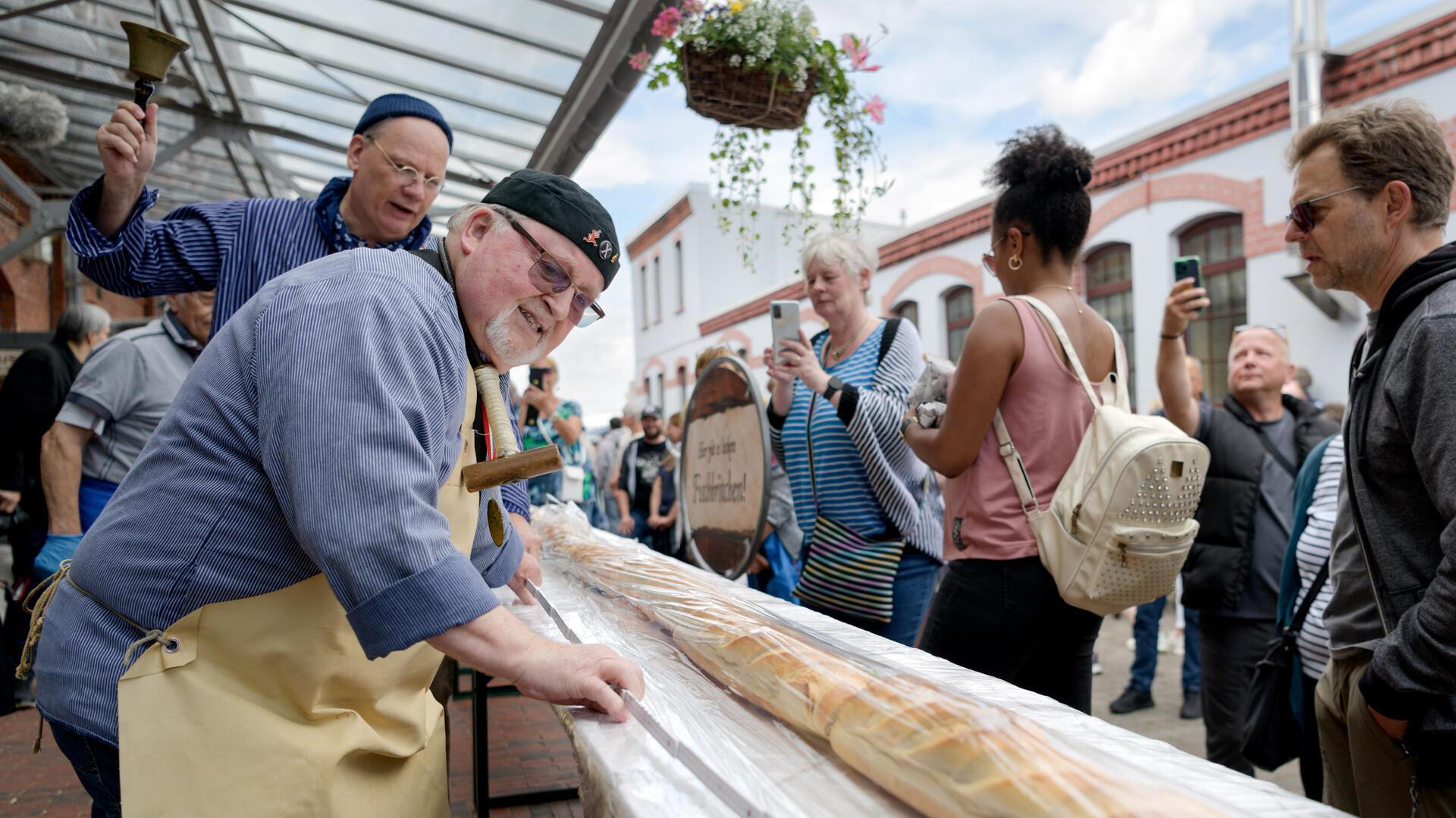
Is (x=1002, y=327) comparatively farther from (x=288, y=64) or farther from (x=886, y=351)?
(x=288, y=64)

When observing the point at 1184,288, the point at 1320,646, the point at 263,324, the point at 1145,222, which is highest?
the point at 1145,222

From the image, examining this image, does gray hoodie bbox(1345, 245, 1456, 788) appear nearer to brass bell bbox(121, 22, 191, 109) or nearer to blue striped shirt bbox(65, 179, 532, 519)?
blue striped shirt bbox(65, 179, 532, 519)

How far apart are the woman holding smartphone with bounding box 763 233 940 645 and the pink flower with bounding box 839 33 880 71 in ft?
2.89

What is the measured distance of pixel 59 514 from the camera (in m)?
3.31

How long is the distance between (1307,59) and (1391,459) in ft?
23.9

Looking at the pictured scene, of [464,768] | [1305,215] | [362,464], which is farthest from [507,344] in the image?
[464,768]

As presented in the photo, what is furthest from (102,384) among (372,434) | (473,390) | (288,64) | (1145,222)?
(1145,222)

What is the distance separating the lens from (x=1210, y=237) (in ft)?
30.3

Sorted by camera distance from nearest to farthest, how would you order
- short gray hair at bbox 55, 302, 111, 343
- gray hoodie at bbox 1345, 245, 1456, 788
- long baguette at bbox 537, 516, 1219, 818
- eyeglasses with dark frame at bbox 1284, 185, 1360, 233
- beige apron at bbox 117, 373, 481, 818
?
long baguette at bbox 537, 516, 1219, 818, beige apron at bbox 117, 373, 481, 818, gray hoodie at bbox 1345, 245, 1456, 788, eyeglasses with dark frame at bbox 1284, 185, 1360, 233, short gray hair at bbox 55, 302, 111, 343

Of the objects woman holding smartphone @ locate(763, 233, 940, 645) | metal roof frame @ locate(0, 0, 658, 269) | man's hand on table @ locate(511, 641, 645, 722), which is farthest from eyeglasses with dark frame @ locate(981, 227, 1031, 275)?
metal roof frame @ locate(0, 0, 658, 269)

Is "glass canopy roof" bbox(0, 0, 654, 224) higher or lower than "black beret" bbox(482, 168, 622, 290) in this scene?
higher

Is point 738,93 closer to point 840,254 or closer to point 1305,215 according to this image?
point 840,254

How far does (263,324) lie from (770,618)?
947 mm

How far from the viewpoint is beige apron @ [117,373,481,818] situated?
1167mm
